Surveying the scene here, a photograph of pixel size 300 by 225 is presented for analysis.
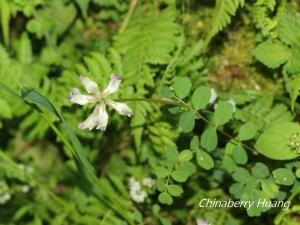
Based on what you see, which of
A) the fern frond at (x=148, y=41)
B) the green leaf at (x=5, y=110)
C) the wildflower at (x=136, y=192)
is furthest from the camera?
the green leaf at (x=5, y=110)

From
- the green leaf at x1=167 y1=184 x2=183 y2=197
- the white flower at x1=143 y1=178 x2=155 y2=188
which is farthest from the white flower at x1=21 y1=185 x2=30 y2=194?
the green leaf at x1=167 y1=184 x2=183 y2=197

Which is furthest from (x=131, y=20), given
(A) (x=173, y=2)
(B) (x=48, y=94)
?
(B) (x=48, y=94)

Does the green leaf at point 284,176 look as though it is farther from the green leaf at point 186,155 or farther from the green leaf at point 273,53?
the green leaf at point 273,53

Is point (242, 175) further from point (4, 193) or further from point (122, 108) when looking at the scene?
point (4, 193)

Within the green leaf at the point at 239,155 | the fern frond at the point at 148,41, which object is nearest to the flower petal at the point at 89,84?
the fern frond at the point at 148,41

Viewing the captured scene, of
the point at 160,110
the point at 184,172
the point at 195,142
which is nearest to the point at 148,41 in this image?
the point at 160,110

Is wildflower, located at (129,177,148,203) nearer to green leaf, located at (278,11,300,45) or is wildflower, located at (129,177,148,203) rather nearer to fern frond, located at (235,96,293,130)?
fern frond, located at (235,96,293,130)
